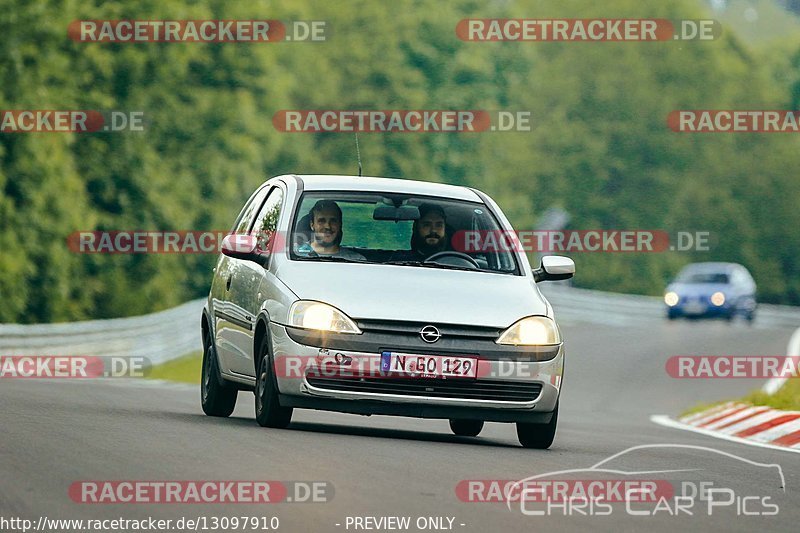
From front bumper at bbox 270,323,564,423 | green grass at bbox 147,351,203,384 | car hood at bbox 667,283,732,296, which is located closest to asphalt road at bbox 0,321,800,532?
front bumper at bbox 270,323,564,423

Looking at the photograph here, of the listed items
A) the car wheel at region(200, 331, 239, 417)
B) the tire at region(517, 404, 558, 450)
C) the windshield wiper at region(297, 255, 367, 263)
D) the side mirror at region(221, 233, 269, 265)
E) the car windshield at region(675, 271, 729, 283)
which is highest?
the car windshield at region(675, 271, 729, 283)

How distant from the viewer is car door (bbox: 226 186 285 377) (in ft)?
42.5

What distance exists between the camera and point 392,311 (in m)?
12.0

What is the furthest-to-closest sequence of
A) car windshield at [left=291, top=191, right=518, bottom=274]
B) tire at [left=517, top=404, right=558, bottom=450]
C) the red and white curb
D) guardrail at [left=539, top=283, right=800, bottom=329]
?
guardrail at [left=539, top=283, right=800, bottom=329] → the red and white curb → car windshield at [left=291, top=191, right=518, bottom=274] → tire at [left=517, top=404, right=558, bottom=450]

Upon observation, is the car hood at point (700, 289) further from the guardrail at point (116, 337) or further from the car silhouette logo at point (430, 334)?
the car silhouette logo at point (430, 334)

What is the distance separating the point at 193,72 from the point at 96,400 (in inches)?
1576

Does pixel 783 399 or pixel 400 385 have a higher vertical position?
pixel 400 385

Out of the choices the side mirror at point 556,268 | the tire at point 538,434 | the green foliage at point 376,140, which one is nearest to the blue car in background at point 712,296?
the green foliage at point 376,140

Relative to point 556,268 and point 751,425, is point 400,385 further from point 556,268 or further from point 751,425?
point 751,425

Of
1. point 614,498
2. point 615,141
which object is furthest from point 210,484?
point 615,141

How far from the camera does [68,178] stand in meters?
45.2

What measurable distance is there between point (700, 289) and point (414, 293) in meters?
35.9

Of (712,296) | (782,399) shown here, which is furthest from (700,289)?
(782,399)

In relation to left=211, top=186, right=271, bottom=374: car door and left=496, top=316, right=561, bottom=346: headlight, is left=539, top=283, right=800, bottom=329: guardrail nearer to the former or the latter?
left=211, top=186, right=271, bottom=374: car door
